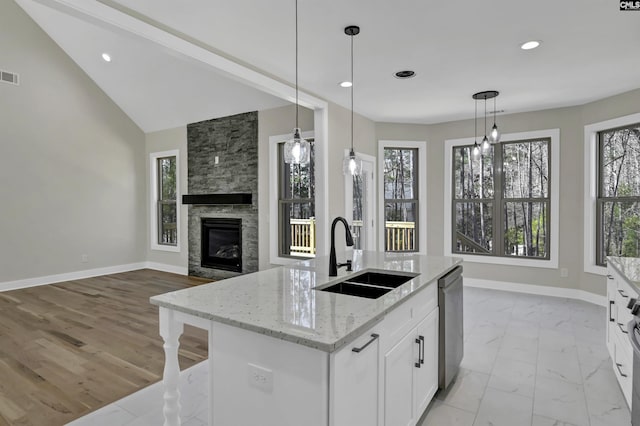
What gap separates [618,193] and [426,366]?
425cm

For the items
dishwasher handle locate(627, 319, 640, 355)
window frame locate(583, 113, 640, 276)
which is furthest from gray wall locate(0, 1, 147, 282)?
window frame locate(583, 113, 640, 276)

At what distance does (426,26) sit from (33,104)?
6162 millimetres

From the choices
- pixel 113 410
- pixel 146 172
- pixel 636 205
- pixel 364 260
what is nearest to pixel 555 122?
pixel 636 205

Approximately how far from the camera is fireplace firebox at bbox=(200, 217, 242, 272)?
6.07 m

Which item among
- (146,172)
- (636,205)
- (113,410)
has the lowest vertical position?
(113,410)

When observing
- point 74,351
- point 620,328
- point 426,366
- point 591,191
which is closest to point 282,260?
point 74,351

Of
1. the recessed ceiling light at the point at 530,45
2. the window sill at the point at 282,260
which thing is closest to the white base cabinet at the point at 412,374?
the recessed ceiling light at the point at 530,45

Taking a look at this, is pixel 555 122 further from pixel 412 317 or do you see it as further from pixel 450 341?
pixel 412 317

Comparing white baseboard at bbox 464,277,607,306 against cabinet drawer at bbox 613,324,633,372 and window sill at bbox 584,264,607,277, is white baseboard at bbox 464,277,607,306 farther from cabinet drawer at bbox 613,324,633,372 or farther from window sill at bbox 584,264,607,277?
cabinet drawer at bbox 613,324,633,372

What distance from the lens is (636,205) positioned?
4.45m

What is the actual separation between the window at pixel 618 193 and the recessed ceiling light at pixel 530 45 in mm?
2318

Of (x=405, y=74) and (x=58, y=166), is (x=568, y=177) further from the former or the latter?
(x=58, y=166)

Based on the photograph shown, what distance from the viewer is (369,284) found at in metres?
2.43

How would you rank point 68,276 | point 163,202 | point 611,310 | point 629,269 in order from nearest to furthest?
point 629,269, point 611,310, point 68,276, point 163,202
